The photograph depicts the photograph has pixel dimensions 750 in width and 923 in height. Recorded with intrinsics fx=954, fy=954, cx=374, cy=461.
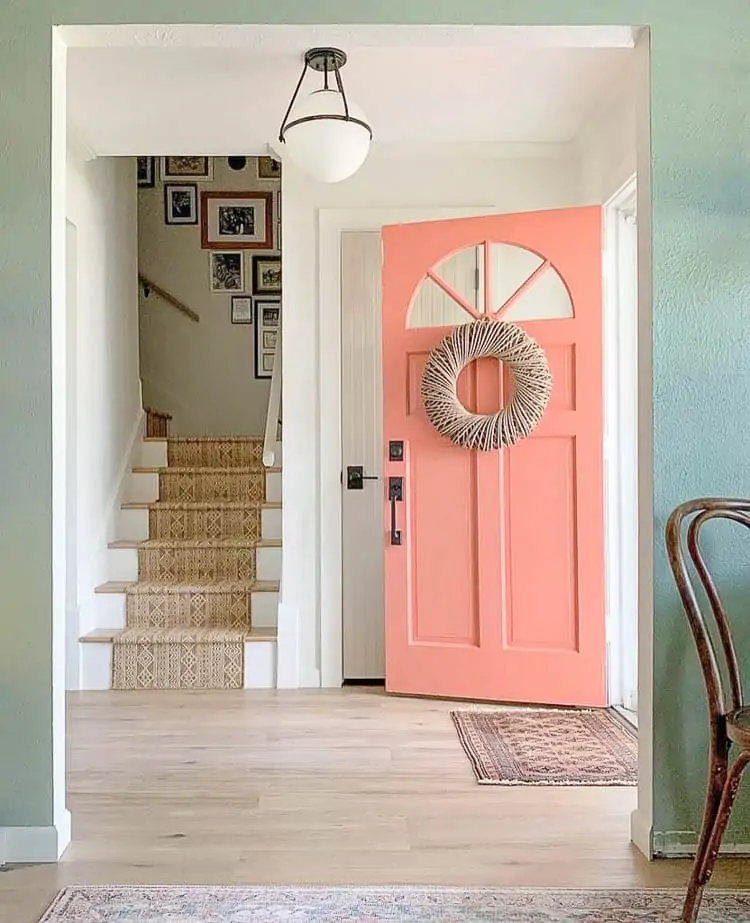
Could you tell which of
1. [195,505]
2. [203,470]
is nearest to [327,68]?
[195,505]

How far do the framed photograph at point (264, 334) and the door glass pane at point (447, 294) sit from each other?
2637mm

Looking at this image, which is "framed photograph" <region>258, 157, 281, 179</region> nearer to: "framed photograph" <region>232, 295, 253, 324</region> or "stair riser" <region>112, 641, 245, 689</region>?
"framed photograph" <region>232, 295, 253, 324</region>

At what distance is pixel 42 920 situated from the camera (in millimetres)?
2010

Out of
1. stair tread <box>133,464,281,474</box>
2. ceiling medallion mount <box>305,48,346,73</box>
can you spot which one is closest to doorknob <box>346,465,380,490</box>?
stair tread <box>133,464,281,474</box>

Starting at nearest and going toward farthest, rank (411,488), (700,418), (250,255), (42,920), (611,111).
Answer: (42,920) → (700,418) → (611,111) → (411,488) → (250,255)

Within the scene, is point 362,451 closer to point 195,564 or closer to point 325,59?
point 195,564

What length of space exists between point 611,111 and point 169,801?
2.96m

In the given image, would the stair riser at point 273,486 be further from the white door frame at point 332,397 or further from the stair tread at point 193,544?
the white door frame at point 332,397

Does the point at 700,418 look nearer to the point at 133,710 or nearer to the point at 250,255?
the point at 133,710

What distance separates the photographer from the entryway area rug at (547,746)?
2.97m

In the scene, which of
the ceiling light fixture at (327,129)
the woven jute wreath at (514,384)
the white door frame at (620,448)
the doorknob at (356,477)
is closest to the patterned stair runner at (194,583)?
the doorknob at (356,477)

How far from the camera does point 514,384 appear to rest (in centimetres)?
386

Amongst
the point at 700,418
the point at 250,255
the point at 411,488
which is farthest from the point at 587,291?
the point at 250,255

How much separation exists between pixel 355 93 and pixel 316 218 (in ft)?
2.26
